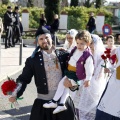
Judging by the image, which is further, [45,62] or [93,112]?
[93,112]

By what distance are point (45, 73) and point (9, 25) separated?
11.4m

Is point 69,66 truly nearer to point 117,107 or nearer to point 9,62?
point 117,107

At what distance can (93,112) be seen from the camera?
5.93m

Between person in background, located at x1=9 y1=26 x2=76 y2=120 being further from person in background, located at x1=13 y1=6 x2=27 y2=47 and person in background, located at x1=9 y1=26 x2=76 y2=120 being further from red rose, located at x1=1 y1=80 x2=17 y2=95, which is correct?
person in background, located at x1=13 y1=6 x2=27 y2=47

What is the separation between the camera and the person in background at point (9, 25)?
15.1 m

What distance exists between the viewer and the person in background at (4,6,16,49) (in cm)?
1509

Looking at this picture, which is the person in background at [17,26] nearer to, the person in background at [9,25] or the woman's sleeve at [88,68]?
the person in background at [9,25]

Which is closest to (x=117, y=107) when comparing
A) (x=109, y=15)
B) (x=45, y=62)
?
(x=45, y=62)

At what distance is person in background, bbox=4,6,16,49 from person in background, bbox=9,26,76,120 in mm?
10908

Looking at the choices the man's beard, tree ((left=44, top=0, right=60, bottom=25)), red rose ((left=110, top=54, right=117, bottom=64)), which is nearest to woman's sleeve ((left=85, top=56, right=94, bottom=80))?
red rose ((left=110, top=54, right=117, bottom=64))

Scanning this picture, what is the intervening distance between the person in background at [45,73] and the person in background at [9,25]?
10.9 m

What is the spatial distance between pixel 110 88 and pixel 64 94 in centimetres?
56

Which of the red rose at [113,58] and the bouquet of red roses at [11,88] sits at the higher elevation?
the red rose at [113,58]

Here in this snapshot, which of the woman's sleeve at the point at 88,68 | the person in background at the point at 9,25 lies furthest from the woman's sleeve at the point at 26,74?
the person in background at the point at 9,25
